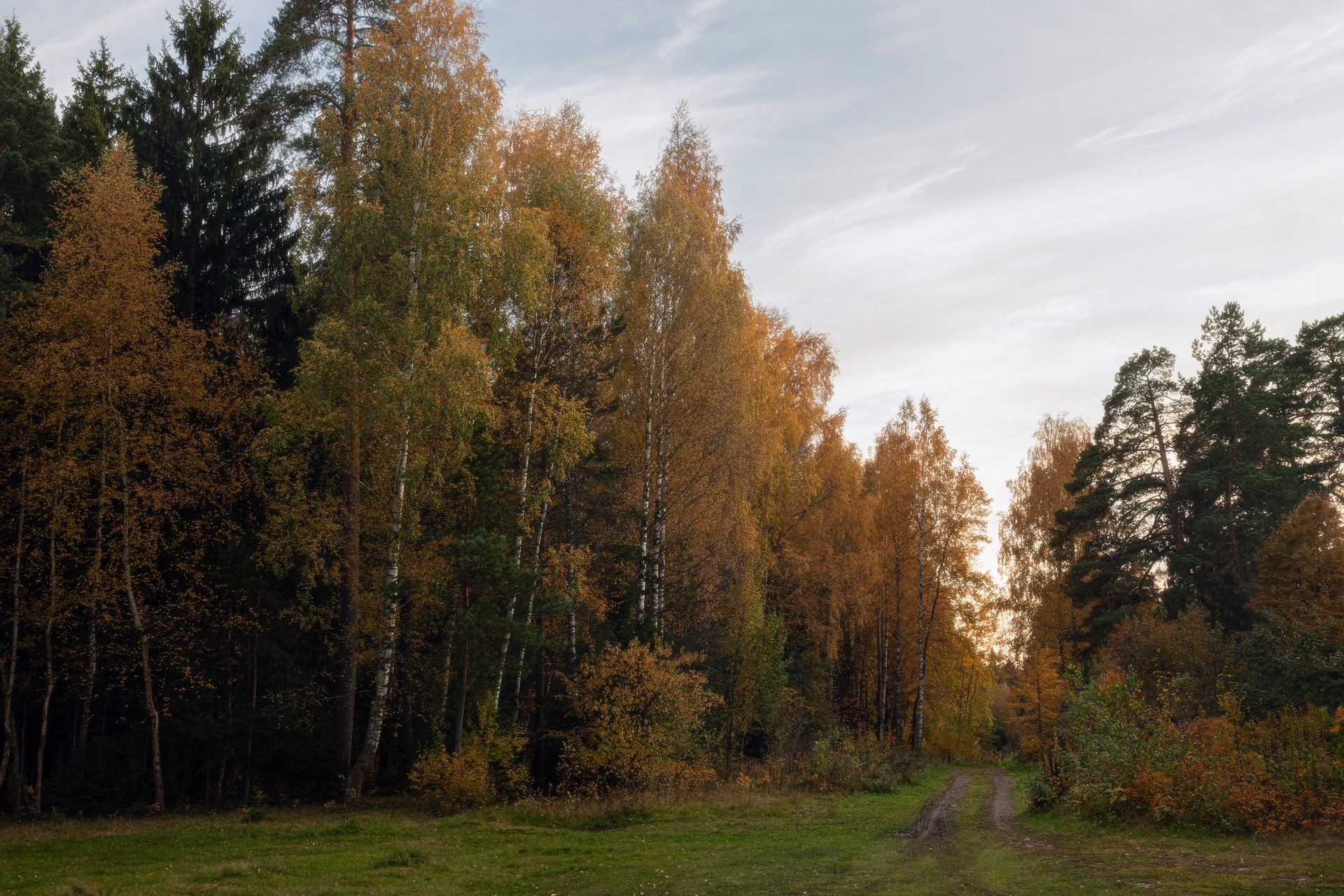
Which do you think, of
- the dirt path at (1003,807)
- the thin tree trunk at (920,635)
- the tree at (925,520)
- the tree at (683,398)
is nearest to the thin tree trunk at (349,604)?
the tree at (683,398)

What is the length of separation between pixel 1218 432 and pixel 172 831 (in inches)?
1273

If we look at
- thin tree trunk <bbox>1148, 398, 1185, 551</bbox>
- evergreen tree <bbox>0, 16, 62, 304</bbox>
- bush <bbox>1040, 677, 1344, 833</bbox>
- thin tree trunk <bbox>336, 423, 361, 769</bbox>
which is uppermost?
evergreen tree <bbox>0, 16, 62, 304</bbox>

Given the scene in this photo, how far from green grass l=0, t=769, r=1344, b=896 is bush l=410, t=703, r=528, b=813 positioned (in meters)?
0.56

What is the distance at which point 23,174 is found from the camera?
2028cm

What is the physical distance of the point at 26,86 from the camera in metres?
23.6

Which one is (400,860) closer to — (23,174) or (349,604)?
(349,604)

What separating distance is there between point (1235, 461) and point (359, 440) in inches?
1109

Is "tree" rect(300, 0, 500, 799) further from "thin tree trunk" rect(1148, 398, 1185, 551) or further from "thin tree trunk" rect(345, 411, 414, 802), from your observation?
"thin tree trunk" rect(1148, 398, 1185, 551)

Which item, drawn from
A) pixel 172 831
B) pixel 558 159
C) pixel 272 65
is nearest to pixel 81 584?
pixel 172 831

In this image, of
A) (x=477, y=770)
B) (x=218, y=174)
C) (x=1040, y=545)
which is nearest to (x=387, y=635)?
(x=477, y=770)

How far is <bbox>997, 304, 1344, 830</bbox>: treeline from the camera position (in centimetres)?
1417

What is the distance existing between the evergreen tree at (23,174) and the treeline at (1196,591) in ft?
81.6

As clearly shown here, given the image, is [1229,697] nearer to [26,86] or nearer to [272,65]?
[272,65]

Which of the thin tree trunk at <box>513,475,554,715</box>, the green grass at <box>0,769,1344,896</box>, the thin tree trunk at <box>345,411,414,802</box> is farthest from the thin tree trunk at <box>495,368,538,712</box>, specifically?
the green grass at <box>0,769,1344,896</box>
